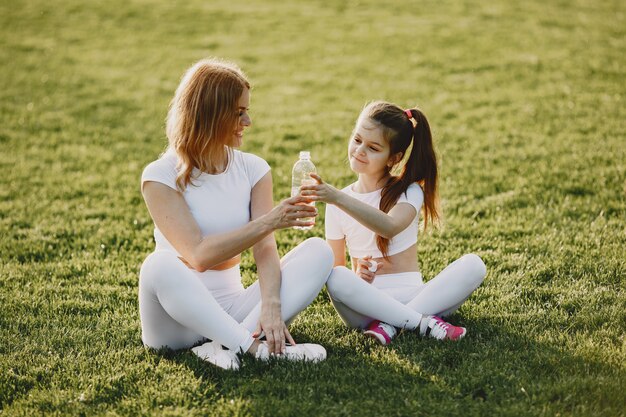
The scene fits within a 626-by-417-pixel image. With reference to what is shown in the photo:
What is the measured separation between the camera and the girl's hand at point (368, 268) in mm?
4992

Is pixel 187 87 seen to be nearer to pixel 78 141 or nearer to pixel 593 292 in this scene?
pixel 593 292

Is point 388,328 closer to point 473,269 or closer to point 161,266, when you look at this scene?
point 473,269

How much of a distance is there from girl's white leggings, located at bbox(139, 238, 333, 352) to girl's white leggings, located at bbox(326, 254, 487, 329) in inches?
6.6

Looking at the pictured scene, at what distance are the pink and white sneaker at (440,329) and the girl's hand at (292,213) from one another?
111cm

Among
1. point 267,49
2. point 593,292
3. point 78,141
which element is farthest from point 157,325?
point 267,49

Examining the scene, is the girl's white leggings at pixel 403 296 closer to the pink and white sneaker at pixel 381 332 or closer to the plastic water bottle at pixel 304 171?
the pink and white sneaker at pixel 381 332

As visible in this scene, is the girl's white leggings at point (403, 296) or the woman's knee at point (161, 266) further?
the girl's white leggings at point (403, 296)

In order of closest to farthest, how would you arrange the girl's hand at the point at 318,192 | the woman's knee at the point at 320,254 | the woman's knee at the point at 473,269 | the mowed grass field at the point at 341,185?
1. the mowed grass field at the point at 341,185
2. the girl's hand at the point at 318,192
3. the woman's knee at the point at 320,254
4. the woman's knee at the point at 473,269

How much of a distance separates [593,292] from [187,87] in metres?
3.28

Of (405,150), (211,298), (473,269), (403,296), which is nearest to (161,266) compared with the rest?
(211,298)

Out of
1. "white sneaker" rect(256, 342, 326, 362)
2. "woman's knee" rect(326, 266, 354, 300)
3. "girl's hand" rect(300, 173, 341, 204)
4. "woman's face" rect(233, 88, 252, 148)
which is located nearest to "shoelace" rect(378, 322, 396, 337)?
"woman's knee" rect(326, 266, 354, 300)

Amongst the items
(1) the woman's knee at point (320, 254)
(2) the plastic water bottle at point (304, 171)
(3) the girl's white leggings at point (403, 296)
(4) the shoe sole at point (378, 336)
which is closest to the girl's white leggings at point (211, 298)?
(1) the woman's knee at point (320, 254)

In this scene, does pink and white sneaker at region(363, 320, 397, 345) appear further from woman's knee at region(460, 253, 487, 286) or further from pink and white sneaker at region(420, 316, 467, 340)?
woman's knee at region(460, 253, 487, 286)

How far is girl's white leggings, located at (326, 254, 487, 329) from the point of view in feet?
15.2
